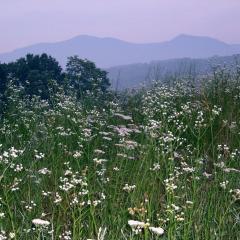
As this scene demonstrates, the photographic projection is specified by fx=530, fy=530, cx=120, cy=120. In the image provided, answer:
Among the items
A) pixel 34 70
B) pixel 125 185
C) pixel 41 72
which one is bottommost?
pixel 125 185

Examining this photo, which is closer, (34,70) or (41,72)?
(34,70)

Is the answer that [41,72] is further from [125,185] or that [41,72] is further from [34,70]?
[125,185]

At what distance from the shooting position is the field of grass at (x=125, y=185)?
434 centimetres

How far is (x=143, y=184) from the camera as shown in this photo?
548cm

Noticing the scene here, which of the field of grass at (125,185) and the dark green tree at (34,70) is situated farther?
the dark green tree at (34,70)

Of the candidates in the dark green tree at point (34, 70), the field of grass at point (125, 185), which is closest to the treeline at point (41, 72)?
the dark green tree at point (34, 70)

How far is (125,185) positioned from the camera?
17.0 feet

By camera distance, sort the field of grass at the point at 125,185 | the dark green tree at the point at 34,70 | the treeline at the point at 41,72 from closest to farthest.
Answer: the field of grass at the point at 125,185 → the treeline at the point at 41,72 → the dark green tree at the point at 34,70

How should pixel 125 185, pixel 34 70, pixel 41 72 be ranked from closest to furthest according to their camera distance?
pixel 125 185 → pixel 34 70 → pixel 41 72

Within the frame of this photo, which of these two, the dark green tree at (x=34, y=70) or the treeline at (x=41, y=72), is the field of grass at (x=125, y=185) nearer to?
the treeline at (x=41, y=72)

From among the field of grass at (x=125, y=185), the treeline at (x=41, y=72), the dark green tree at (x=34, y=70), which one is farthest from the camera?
the dark green tree at (x=34, y=70)

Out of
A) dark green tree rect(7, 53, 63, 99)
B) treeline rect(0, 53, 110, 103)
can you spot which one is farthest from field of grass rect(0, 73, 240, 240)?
dark green tree rect(7, 53, 63, 99)

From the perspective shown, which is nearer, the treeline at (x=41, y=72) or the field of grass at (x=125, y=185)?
the field of grass at (x=125, y=185)

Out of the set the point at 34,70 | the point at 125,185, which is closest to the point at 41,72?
the point at 34,70
